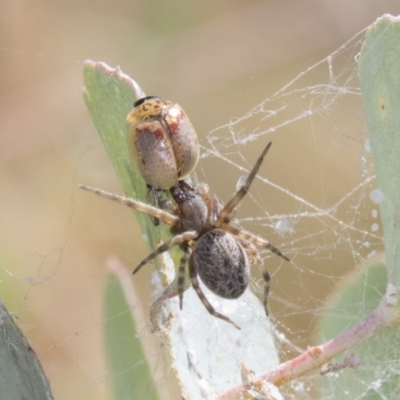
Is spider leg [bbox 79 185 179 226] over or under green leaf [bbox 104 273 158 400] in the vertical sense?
over

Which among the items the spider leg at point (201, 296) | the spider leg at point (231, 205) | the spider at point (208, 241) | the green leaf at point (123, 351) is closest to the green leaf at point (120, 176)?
the green leaf at point (123, 351)

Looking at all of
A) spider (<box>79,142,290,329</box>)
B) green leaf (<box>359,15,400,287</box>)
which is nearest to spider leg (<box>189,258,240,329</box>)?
spider (<box>79,142,290,329</box>)

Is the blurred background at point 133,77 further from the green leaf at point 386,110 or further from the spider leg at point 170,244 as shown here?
the green leaf at point 386,110

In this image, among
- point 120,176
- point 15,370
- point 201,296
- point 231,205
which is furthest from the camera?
point 231,205

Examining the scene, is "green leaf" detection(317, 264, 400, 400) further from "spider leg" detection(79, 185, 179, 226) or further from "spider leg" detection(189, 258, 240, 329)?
"spider leg" detection(79, 185, 179, 226)

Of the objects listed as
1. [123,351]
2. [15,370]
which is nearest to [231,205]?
[123,351]

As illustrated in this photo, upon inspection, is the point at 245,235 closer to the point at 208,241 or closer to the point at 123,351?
the point at 208,241
